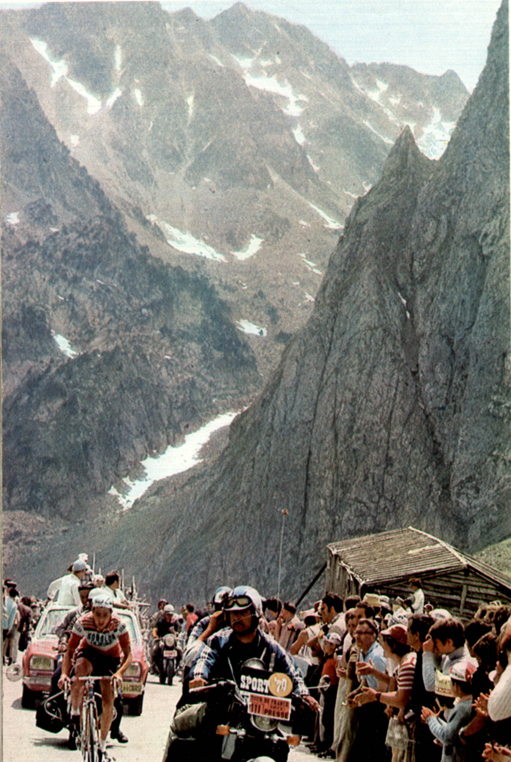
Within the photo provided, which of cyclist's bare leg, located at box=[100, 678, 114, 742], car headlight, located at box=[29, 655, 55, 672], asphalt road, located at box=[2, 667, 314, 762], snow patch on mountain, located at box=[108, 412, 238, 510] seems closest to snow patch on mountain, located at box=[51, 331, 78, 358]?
snow patch on mountain, located at box=[108, 412, 238, 510]

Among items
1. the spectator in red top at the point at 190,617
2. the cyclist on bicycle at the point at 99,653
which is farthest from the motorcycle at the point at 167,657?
the cyclist on bicycle at the point at 99,653

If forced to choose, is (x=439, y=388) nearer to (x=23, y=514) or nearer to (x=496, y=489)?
(x=496, y=489)

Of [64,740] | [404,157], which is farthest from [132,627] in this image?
[404,157]

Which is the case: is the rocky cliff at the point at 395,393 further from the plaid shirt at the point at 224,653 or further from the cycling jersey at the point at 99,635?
the plaid shirt at the point at 224,653

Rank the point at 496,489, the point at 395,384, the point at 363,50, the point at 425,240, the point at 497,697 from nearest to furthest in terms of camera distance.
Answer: the point at 497,697 < the point at 363,50 < the point at 496,489 < the point at 395,384 < the point at 425,240

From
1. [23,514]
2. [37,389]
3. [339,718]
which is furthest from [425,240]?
[37,389]
